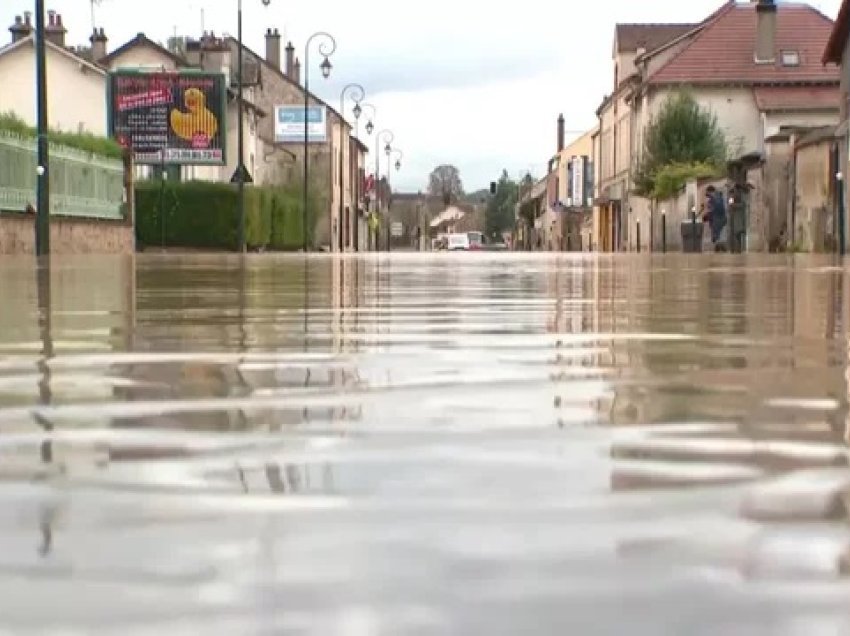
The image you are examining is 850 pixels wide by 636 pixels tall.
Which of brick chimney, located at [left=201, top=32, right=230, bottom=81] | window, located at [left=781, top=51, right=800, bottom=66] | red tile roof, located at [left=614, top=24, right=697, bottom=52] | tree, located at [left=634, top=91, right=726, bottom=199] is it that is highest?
red tile roof, located at [left=614, top=24, right=697, bottom=52]

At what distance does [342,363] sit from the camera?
3621 mm

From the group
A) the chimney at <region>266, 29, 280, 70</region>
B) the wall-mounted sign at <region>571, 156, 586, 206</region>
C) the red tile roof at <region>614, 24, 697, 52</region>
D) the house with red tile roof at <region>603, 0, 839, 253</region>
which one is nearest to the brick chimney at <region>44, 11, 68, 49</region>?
the house with red tile roof at <region>603, 0, 839, 253</region>

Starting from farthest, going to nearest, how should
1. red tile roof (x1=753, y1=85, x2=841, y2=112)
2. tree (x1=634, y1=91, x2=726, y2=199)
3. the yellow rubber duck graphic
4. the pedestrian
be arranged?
1. red tile roof (x1=753, y1=85, x2=841, y2=112)
2. tree (x1=634, y1=91, x2=726, y2=199)
3. the yellow rubber duck graphic
4. the pedestrian

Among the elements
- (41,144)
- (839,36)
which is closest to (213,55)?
(839,36)

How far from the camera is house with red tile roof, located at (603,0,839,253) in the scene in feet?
178

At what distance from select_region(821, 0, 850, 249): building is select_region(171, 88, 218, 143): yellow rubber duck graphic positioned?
19.9 m

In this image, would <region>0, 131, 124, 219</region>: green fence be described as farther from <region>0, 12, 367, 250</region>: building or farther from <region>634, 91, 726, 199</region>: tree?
<region>634, 91, 726, 199</region>: tree

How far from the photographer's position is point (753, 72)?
5606cm

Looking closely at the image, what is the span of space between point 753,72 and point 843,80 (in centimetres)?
1850

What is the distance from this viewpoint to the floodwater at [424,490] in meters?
1.22

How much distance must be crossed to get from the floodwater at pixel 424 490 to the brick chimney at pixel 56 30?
50723mm

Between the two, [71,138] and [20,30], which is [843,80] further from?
[20,30]

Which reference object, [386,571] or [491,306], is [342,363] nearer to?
[386,571]

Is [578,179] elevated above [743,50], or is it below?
below
